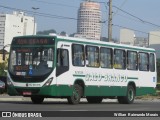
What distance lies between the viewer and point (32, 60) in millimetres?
24750

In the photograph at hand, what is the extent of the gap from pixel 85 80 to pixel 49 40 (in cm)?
316

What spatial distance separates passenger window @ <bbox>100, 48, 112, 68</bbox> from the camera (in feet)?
91.8

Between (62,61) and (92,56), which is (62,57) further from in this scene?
(92,56)

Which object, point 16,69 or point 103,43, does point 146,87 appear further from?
point 16,69

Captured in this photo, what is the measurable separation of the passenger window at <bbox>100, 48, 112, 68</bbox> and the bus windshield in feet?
13.5

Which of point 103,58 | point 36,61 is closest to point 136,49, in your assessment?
point 103,58

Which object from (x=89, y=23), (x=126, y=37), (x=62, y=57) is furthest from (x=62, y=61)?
(x=126, y=37)

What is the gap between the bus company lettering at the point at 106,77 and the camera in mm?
27077

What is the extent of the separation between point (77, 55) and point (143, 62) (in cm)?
679

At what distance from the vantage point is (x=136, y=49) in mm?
30938

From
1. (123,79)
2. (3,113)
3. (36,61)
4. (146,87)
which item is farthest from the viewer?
(146,87)

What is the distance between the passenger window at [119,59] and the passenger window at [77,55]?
317 cm

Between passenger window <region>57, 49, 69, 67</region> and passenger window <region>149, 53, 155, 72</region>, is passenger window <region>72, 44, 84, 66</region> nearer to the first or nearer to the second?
passenger window <region>57, 49, 69, 67</region>

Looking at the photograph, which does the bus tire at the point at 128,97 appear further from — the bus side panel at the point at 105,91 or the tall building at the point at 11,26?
the tall building at the point at 11,26
